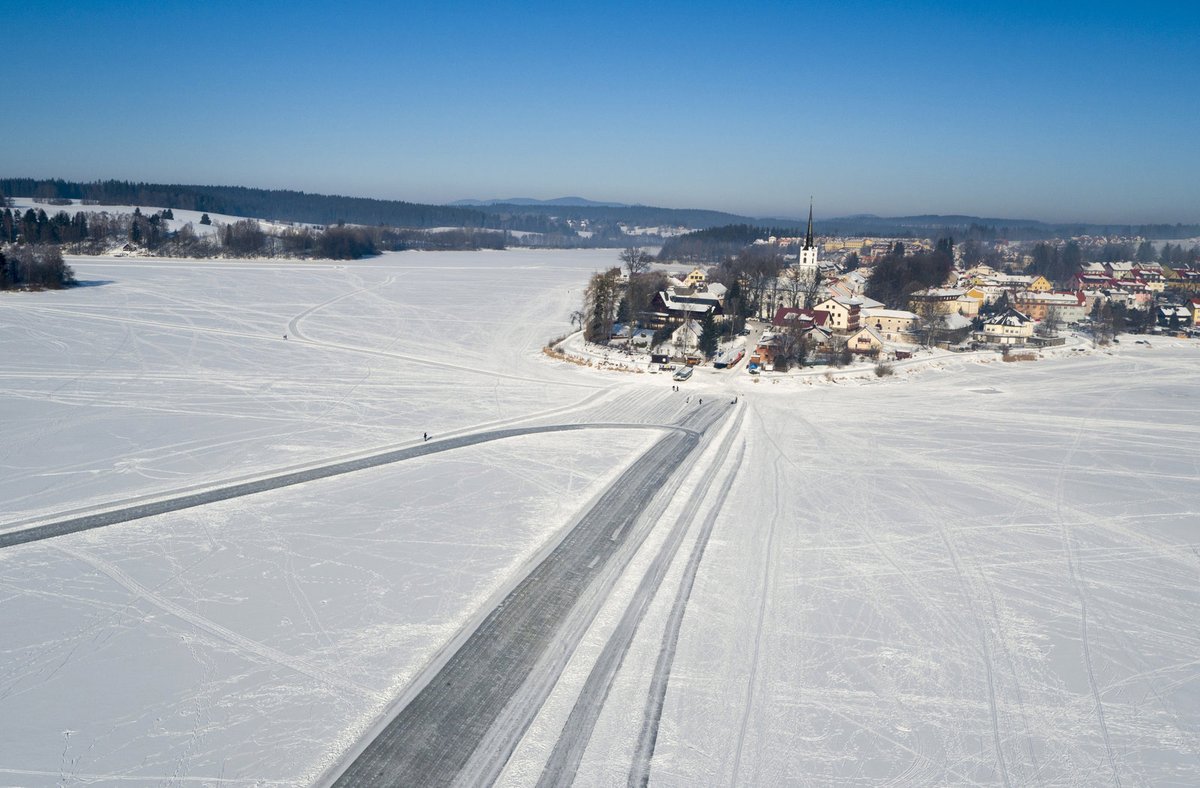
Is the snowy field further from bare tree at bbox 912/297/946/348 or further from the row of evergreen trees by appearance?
the row of evergreen trees

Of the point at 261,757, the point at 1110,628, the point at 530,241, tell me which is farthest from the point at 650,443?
the point at 530,241

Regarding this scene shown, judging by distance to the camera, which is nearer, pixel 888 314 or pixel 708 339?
pixel 708 339

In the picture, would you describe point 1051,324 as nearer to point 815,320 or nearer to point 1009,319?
point 1009,319

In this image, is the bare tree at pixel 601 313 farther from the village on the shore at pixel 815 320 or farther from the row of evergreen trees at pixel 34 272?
the row of evergreen trees at pixel 34 272

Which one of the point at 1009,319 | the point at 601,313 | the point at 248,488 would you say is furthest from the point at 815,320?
the point at 248,488

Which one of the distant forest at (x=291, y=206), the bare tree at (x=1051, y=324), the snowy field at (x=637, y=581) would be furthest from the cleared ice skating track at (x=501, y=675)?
the distant forest at (x=291, y=206)

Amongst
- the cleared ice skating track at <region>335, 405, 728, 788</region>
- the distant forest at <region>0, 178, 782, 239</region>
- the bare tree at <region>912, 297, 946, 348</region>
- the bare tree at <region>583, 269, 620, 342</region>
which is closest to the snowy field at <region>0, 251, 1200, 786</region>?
the cleared ice skating track at <region>335, 405, 728, 788</region>
